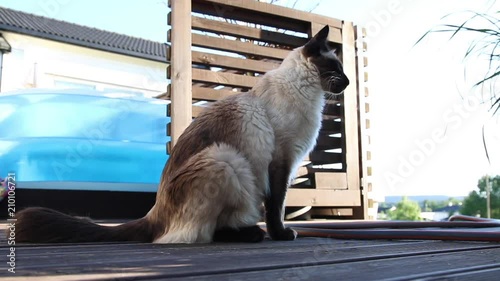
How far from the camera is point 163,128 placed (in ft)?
14.0

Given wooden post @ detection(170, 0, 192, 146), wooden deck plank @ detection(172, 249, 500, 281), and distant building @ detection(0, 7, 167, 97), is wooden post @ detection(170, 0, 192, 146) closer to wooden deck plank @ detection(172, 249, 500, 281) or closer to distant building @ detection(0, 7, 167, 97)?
wooden deck plank @ detection(172, 249, 500, 281)

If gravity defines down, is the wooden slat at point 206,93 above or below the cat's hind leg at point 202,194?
above

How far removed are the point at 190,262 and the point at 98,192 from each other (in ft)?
9.37

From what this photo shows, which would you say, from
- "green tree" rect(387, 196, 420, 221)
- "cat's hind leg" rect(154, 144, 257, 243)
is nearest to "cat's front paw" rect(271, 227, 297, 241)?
"cat's hind leg" rect(154, 144, 257, 243)

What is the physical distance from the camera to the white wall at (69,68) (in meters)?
9.67

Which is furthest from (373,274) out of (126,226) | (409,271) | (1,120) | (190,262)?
(1,120)

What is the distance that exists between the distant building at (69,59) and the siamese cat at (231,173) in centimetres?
704

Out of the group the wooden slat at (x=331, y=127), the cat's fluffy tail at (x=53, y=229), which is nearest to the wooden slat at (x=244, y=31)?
the wooden slat at (x=331, y=127)

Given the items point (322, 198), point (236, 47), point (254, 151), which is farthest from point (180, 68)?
point (322, 198)

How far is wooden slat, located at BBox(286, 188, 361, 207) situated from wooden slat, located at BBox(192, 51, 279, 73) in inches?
43.5

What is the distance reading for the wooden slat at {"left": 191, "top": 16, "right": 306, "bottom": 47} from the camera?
11.6ft

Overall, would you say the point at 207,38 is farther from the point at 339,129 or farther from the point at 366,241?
the point at 366,241

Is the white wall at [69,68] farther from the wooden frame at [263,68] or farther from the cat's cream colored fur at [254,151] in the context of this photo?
the cat's cream colored fur at [254,151]

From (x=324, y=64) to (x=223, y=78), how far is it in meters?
1.41
